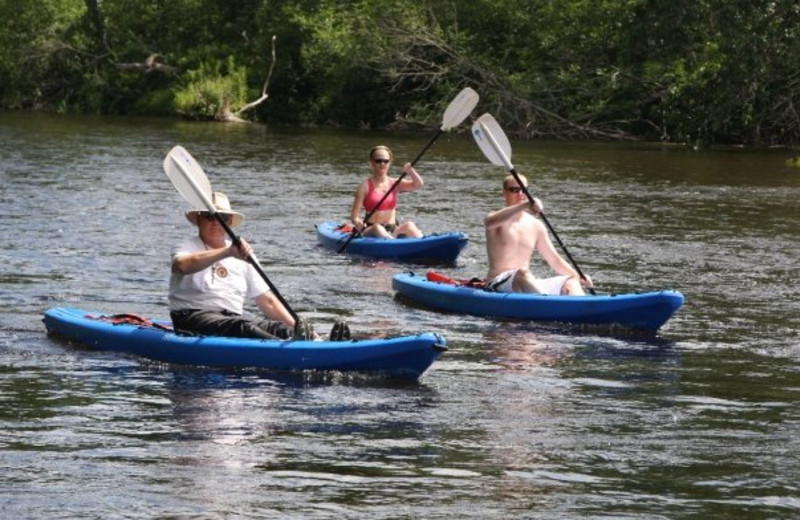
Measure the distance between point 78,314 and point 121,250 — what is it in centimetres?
498

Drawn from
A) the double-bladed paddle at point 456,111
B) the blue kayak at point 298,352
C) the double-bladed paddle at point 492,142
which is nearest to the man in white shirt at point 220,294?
the blue kayak at point 298,352

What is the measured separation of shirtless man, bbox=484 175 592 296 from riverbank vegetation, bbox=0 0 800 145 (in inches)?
796

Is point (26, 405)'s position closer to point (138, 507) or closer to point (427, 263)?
point (138, 507)

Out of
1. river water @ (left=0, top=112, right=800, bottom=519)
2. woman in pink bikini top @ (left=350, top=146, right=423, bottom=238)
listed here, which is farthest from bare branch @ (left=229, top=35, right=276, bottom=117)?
woman in pink bikini top @ (left=350, top=146, right=423, bottom=238)

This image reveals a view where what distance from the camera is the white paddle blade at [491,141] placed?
12023mm

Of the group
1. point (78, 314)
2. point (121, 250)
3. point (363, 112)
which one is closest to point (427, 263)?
Result: point (121, 250)

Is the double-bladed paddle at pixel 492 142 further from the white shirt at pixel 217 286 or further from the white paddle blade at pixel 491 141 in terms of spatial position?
the white shirt at pixel 217 286

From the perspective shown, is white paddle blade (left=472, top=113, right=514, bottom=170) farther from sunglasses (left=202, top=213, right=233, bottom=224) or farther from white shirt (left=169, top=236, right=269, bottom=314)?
sunglasses (left=202, top=213, right=233, bottom=224)

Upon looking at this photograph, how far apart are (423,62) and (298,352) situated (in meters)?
30.8

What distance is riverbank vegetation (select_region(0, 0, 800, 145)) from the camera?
3303 cm

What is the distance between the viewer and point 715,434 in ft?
25.2

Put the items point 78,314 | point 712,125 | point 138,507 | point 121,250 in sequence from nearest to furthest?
point 138,507 → point 78,314 → point 121,250 → point 712,125

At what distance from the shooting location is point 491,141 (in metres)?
12.1

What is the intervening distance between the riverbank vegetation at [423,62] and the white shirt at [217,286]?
22.7 metres
